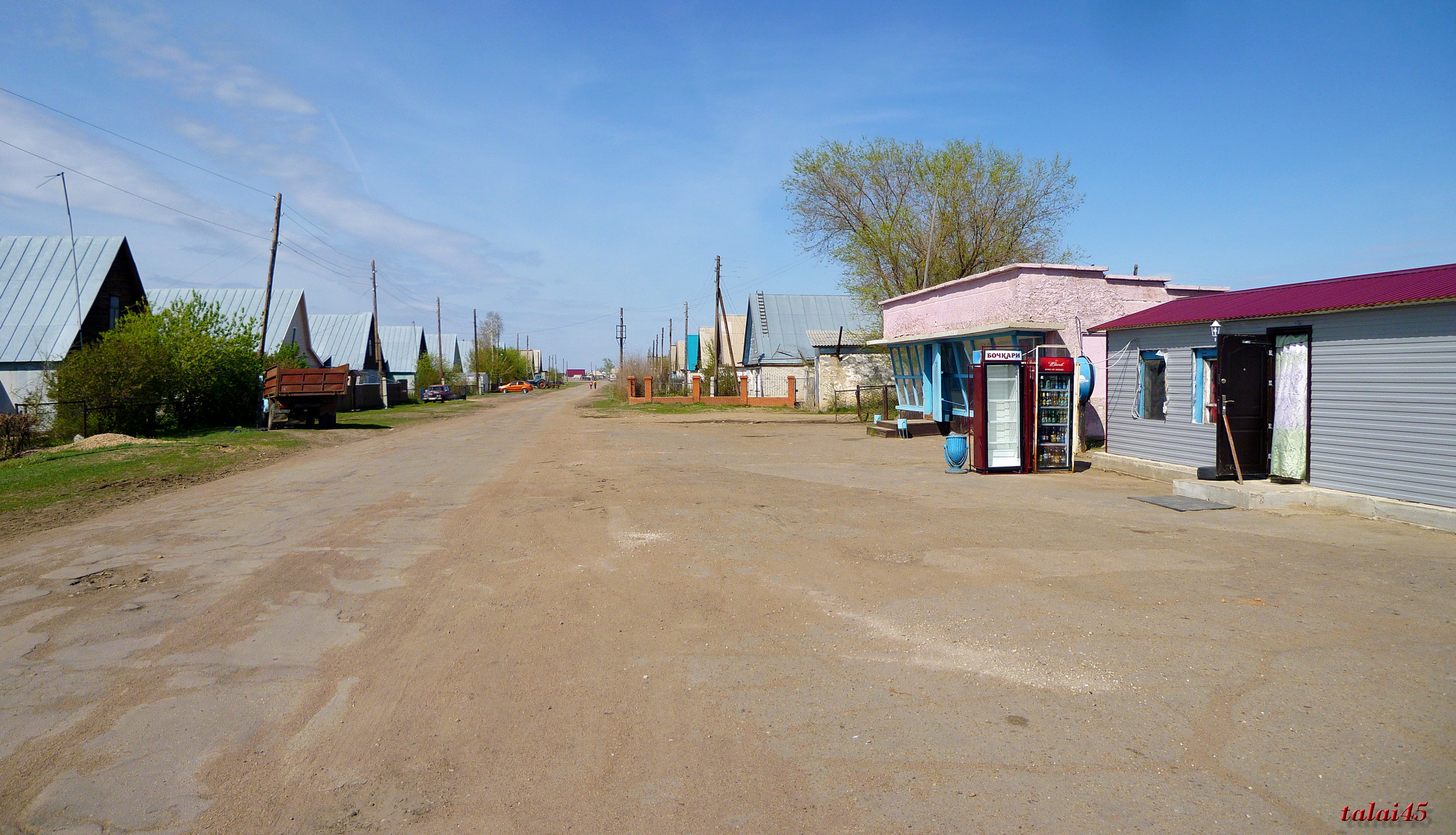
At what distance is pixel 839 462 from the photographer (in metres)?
16.1

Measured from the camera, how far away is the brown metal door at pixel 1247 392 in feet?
37.6

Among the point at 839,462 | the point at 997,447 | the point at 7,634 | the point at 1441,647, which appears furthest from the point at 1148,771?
the point at 839,462

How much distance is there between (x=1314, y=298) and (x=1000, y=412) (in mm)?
5167

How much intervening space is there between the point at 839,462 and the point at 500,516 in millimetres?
8194

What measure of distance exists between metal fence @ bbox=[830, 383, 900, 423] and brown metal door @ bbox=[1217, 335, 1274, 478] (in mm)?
13883

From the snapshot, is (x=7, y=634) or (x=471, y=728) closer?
(x=471, y=728)

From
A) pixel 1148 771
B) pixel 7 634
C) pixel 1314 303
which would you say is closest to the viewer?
pixel 1148 771

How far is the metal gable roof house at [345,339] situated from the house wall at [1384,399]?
189ft

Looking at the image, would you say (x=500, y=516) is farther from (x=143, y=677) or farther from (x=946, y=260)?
(x=946, y=260)

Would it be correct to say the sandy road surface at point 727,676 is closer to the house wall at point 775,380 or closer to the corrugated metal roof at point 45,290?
the corrugated metal roof at point 45,290

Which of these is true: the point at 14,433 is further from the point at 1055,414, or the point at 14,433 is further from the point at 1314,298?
the point at 1314,298

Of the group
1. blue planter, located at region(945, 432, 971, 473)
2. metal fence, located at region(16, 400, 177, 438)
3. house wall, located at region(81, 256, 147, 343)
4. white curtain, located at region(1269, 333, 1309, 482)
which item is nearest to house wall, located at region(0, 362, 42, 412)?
house wall, located at region(81, 256, 147, 343)

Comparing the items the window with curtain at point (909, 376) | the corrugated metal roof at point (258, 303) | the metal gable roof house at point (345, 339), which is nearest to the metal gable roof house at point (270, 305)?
the corrugated metal roof at point (258, 303)

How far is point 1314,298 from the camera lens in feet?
36.3
